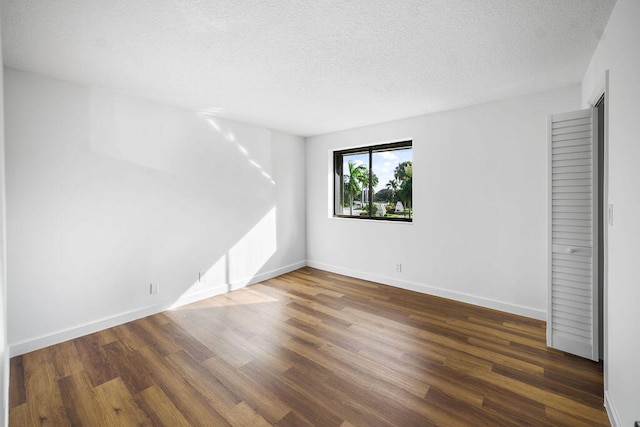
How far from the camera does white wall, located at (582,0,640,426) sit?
1.36 m

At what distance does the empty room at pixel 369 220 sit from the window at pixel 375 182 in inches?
2.4

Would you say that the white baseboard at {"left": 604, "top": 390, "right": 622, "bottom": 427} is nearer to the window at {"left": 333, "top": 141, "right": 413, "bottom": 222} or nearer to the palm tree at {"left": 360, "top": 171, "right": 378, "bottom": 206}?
the window at {"left": 333, "top": 141, "right": 413, "bottom": 222}

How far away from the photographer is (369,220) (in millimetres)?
4438

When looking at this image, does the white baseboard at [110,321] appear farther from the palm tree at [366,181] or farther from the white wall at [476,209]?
the palm tree at [366,181]

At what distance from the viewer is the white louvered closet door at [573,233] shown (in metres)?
2.25

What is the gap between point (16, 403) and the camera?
189cm

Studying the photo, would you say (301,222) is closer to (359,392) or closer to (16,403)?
(359,392)

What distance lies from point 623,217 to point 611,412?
116 cm

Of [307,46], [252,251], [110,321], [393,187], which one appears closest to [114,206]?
[110,321]

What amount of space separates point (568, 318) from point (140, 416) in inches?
128

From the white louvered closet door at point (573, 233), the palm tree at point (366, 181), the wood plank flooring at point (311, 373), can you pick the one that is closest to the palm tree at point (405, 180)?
the palm tree at point (366, 181)

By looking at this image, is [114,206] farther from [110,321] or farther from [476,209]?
[476,209]

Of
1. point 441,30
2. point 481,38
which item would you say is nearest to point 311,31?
point 441,30

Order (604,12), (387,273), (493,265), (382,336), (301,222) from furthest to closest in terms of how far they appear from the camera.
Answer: (301,222) → (387,273) → (493,265) → (382,336) → (604,12)
